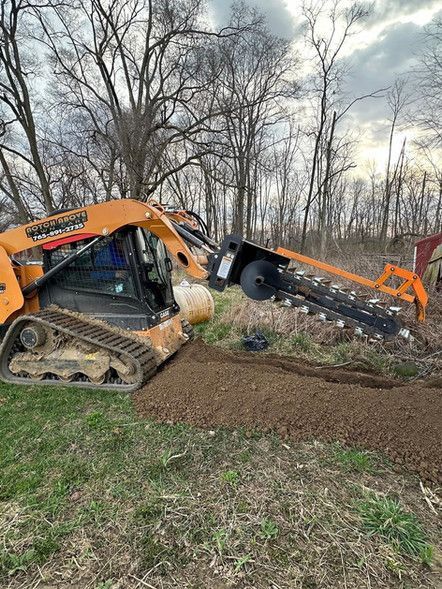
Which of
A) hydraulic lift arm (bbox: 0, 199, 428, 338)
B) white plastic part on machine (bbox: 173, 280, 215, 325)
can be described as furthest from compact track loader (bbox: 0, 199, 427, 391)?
white plastic part on machine (bbox: 173, 280, 215, 325)

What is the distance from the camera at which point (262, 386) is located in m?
4.01

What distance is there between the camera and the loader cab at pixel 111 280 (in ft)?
15.6

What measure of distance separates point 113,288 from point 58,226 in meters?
1.11

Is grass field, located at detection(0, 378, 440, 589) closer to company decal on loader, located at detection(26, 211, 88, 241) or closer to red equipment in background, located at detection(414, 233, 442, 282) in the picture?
company decal on loader, located at detection(26, 211, 88, 241)

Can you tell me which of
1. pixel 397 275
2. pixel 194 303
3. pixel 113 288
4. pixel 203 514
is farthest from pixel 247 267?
pixel 194 303

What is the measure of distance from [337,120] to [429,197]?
13828 millimetres

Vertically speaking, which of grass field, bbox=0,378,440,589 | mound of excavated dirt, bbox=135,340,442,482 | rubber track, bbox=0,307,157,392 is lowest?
grass field, bbox=0,378,440,589

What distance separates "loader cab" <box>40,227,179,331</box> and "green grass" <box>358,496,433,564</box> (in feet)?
10.9

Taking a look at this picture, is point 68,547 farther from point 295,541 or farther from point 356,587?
point 356,587

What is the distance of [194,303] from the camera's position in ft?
26.5

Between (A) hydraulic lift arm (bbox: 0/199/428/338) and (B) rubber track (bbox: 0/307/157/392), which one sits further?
(B) rubber track (bbox: 0/307/157/392)

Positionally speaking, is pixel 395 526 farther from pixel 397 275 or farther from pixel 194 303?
pixel 194 303

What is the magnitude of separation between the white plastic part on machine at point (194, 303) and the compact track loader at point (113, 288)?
2352mm

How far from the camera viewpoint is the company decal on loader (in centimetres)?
467
